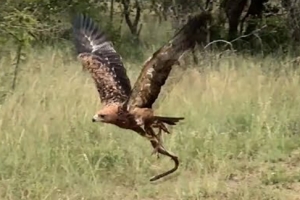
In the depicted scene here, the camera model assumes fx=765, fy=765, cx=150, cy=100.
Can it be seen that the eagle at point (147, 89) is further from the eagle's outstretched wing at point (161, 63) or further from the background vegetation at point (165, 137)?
the background vegetation at point (165, 137)

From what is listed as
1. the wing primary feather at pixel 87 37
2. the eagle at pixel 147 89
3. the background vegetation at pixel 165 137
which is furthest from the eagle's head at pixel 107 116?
the wing primary feather at pixel 87 37

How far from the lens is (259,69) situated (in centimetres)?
941

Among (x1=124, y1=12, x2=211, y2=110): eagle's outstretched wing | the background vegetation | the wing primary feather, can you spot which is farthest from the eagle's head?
the wing primary feather

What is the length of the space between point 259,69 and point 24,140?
394 cm

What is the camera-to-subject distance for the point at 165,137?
6695 millimetres

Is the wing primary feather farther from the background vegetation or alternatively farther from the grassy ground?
the background vegetation

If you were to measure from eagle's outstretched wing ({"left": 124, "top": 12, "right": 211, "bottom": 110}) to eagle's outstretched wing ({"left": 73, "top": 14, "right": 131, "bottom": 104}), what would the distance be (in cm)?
31

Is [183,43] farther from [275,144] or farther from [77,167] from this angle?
[275,144]

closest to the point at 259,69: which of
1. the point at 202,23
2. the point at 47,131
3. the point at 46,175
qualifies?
the point at 47,131

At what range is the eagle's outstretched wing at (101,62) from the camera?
4.89 meters

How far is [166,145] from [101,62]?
1393 millimetres

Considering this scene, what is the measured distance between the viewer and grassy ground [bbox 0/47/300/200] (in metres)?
5.69

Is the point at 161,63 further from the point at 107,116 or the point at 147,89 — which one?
the point at 107,116

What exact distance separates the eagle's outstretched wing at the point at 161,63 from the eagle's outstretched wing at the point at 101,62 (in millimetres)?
307
